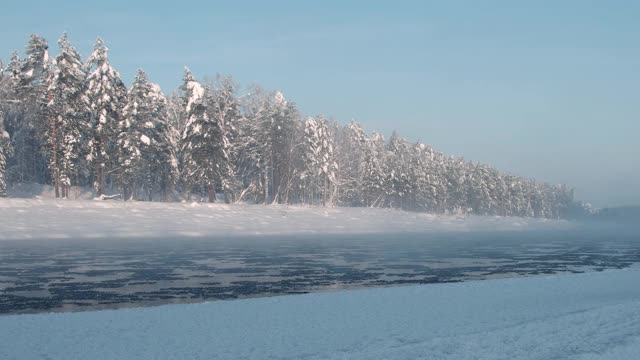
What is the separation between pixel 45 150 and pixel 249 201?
101ft

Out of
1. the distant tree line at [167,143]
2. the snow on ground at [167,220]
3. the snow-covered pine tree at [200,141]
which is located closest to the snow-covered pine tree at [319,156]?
the distant tree line at [167,143]

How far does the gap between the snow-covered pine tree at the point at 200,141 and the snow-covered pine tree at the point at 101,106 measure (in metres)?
7.19

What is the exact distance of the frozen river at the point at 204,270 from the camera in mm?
17375

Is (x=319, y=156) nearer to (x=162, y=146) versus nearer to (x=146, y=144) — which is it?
(x=162, y=146)

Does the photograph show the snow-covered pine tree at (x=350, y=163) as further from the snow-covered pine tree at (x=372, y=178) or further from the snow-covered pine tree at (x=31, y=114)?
the snow-covered pine tree at (x=31, y=114)

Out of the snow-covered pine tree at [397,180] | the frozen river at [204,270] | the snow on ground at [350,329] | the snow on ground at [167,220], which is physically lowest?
the frozen river at [204,270]

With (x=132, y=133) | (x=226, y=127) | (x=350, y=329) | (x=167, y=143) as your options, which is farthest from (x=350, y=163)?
(x=350, y=329)

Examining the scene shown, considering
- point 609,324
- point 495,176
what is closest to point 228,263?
point 609,324

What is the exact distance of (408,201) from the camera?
112m

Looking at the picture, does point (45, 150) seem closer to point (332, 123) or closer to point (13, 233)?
point (13, 233)

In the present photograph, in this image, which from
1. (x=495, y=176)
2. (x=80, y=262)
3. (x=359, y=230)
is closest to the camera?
(x=80, y=262)

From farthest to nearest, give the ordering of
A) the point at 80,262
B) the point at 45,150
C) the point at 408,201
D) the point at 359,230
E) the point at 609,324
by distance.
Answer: the point at 408,201 < the point at 359,230 < the point at 45,150 < the point at 80,262 < the point at 609,324

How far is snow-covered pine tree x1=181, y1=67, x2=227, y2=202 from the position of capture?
63.3 metres

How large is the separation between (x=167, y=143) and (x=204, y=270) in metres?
46.8
